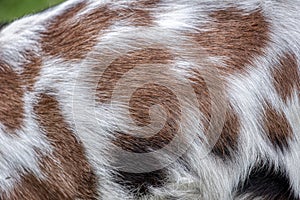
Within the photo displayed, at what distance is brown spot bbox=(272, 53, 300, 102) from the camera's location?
4035 millimetres

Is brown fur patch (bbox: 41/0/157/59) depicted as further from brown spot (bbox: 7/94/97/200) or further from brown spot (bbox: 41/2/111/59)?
brown spot (bbox: 7/94/97/200)

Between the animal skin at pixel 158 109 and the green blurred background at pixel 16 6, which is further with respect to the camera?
the green blurred background at pixel 16 6

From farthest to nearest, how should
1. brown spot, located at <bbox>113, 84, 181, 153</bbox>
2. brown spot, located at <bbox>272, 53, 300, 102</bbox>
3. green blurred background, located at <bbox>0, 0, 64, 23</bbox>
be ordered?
1. green blurred background, located at <bbox>0, 0, 64, 23</bbox>
2. brown spot, located at <bbox>272, 53, 300, 102</bbox>
3. brown spot, located at <bbox>113, 84, 181, 153</bbox>

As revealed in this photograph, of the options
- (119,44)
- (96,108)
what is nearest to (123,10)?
(119,44)

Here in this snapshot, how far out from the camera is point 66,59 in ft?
13.3

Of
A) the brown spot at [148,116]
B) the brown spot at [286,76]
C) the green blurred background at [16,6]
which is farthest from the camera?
the green blurred background at [16,6]

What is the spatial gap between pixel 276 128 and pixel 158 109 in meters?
0.50

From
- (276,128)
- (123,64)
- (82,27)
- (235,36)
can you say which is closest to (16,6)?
(82,27)

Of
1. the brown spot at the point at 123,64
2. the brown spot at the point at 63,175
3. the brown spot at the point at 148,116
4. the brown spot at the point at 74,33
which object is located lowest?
the brown spot at the point at 63,175

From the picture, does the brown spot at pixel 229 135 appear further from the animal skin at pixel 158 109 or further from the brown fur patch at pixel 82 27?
the brown fur patch at pixel 82 27

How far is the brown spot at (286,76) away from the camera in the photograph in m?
4.04

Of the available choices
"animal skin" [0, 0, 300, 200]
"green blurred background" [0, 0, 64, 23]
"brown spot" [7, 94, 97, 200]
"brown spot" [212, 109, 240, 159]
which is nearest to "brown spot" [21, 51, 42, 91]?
"animal skin" [0, 0, 300, 200]

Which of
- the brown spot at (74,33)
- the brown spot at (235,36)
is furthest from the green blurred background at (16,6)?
the brown spot at (235,36)

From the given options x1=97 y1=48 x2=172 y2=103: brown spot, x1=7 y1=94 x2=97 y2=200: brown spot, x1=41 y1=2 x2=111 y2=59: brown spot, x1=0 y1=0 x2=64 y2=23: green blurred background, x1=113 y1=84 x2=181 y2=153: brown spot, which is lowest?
x1=0 y1=0 x2=64 y2=23: green blurred background
